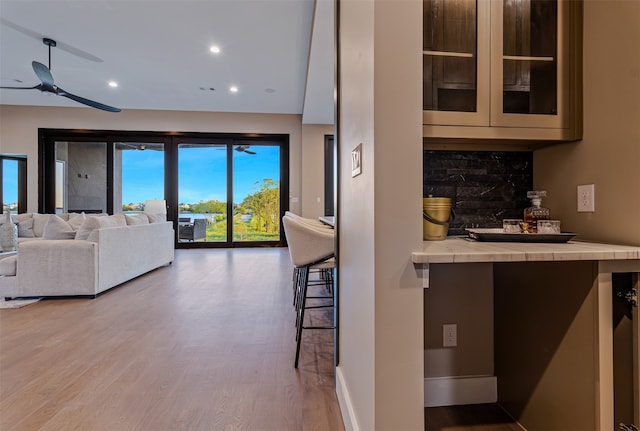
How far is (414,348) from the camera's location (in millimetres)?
967

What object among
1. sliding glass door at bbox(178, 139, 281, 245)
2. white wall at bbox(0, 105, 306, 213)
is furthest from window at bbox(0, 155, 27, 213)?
sliding glass door at bbox(178, 139, 281, 245)

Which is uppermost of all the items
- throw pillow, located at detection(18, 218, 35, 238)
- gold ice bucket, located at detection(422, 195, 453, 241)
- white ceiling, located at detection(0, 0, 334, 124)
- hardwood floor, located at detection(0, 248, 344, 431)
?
white ceiling, located at detection(0, 0, 334, 124)

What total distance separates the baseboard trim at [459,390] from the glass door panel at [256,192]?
611 centimetres

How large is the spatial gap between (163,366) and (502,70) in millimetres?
2382

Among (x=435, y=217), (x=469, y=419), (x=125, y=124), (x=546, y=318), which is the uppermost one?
(x=125, y=124)

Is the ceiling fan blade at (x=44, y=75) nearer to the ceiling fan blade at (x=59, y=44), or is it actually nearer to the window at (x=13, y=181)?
the ceiling fan blade at (x=59, y=44)

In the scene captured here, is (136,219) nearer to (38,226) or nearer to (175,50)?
(38,226)

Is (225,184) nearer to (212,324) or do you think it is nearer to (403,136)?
(212,324)

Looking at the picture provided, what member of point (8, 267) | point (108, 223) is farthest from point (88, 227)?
point (8, 267)

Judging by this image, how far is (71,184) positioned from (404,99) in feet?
28.5

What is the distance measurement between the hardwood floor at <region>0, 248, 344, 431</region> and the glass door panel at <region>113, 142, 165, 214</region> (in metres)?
4.35

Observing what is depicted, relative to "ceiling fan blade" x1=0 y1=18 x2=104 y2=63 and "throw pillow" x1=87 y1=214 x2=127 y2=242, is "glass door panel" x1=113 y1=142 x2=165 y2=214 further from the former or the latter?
"throw pillow" x1=87 y1=214 x2=127 y2=242

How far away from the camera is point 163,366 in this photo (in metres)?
1.91

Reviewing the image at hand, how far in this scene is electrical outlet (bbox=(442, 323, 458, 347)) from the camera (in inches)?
61.6
